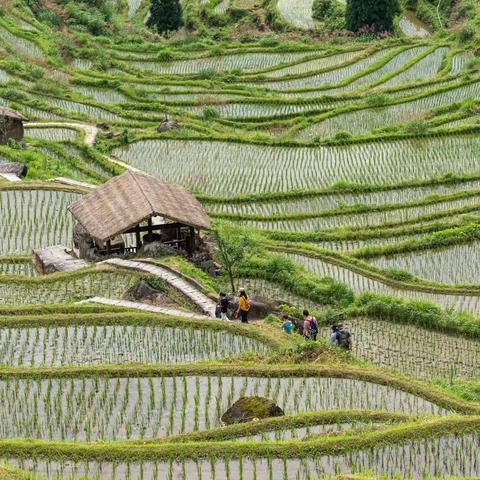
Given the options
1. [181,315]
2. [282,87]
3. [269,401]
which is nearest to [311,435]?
[269,401]

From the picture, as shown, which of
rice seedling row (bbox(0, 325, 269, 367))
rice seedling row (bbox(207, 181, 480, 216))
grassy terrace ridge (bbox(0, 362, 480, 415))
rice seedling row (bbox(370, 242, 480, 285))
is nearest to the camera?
grassy terrace ridge (bbox(0, 362, 480, 415))

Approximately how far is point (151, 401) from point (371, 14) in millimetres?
31794

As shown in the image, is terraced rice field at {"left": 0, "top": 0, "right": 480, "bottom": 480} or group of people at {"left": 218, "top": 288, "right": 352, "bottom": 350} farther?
group of people at {"left": 218, "top": 288, "right": 352, "bottom": 350}

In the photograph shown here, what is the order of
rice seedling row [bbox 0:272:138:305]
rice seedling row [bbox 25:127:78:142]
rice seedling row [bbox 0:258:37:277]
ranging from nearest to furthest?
1. rice seedling row [bbox 0:272:138:305]
2. rice seedling row [bbox 0:258:37:277]
3. rice seedling row [bbox 25:127:78:142]

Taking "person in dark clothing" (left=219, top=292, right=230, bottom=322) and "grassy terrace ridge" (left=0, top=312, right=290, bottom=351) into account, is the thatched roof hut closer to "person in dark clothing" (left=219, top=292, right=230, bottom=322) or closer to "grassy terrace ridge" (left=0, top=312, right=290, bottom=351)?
"grassy terrace ridge" (left=0, top=312, right=290, bottom=351)

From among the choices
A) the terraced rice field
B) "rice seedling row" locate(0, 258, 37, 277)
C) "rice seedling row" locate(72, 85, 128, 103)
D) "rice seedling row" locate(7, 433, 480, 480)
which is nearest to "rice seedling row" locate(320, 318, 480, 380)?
the terraced rice field

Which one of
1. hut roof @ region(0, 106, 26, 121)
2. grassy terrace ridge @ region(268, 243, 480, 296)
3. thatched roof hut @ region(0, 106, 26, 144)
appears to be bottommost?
grassy terrace ridge @ region(268, 243, 480, 296)

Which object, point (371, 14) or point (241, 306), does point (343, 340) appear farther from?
point (371, 14)

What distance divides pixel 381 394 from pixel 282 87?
23945 millimetres

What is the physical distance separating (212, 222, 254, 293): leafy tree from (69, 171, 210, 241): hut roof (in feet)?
1.33

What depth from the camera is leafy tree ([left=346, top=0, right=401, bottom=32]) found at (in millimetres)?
41250

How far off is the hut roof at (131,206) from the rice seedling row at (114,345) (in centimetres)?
340

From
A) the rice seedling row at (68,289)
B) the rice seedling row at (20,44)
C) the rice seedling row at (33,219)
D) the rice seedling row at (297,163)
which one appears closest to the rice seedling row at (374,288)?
the rice seedling row at (68,289)

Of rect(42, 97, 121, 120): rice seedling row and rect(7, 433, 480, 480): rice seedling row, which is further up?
rect(42, 97, 121, 120): rice seedling row
